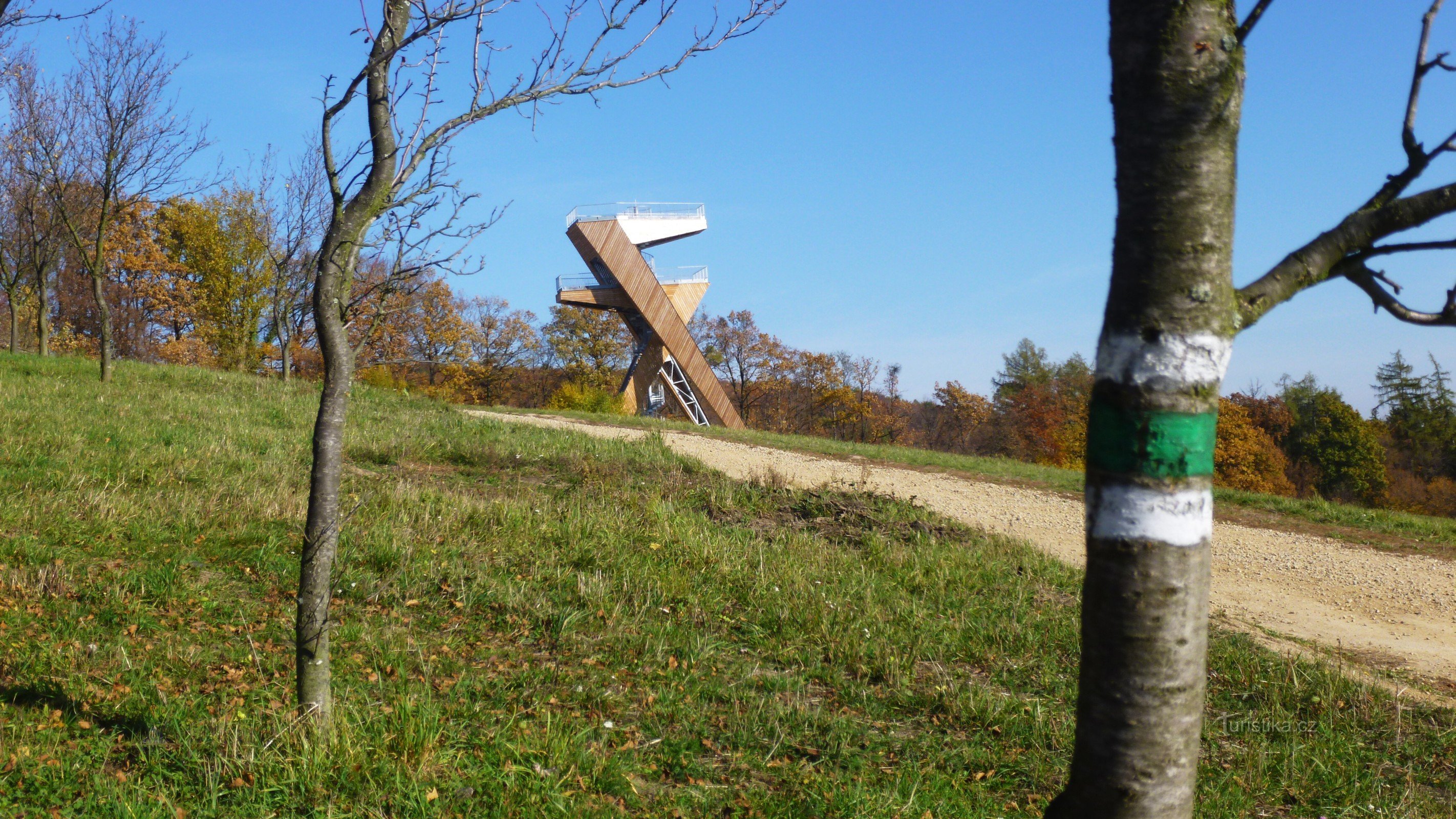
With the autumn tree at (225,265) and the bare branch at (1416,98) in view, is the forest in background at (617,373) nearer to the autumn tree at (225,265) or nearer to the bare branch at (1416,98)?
the autumn tree at (225,265)

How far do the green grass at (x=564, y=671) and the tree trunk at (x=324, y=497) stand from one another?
7.0 inches

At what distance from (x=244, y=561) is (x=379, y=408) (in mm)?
10434

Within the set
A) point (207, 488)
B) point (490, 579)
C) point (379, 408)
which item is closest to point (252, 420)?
point (379, 408)

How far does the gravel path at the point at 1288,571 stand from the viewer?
22.2 ft

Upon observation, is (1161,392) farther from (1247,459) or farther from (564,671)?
(1247,459)

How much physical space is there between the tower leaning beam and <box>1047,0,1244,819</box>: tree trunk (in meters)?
25.4

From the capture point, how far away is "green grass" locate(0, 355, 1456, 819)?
3254 mm

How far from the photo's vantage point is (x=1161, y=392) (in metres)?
1.61

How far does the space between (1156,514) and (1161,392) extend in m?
0.23

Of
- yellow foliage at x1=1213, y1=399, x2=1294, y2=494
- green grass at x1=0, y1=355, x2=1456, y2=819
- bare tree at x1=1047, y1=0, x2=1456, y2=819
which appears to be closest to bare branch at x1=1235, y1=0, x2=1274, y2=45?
bare tree at x1=1047, y1=0, x2=1456, y2=819

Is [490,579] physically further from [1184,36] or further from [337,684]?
[1184,36]

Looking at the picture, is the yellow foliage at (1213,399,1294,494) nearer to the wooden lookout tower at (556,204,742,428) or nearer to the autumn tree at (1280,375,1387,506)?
the autumn tree at (1280,375,1387,506)

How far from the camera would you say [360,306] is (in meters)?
3.44

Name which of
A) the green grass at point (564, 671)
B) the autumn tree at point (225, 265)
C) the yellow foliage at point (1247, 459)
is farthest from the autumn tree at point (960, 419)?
the green grass at point (564, 671)
